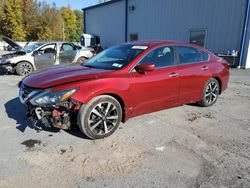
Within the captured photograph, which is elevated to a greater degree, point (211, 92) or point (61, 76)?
point (61, 76)

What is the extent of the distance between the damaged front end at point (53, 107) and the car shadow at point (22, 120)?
0.29 meters

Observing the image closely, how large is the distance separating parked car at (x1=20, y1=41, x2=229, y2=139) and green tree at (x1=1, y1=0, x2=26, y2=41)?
4050cm

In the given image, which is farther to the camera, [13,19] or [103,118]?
[13,19]

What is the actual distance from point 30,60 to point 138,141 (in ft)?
24.5

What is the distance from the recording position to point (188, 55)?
4.95 meters

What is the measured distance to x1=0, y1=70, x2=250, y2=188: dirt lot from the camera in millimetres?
2738

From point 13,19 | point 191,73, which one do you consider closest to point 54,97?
point 191,73

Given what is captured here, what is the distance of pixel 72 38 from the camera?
183 feet

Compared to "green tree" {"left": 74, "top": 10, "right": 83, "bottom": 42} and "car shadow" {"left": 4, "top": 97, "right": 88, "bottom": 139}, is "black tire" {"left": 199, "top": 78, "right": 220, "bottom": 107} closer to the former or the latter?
"car shadow" {"left": 4, "top": 97, "right": 88, "bottom": 139}

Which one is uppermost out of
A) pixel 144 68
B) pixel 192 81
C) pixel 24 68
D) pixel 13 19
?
pixel 13 19

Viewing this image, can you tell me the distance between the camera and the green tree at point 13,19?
128 ft

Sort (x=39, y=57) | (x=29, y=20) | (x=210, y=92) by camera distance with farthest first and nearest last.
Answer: (x=29, y=20), (x=39, y=57), (x=210, y=92)

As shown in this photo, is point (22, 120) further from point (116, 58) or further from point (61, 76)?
point (116, 58)

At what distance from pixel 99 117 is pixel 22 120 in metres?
1.82
